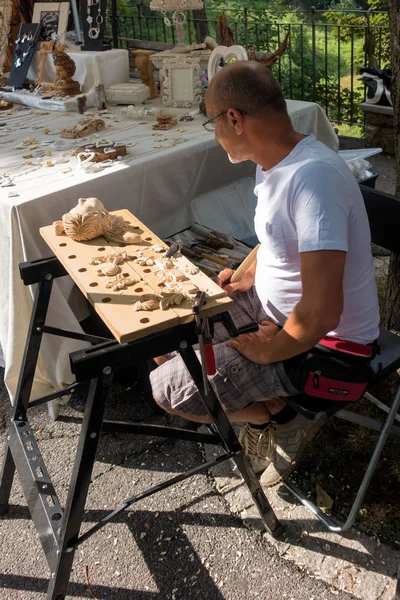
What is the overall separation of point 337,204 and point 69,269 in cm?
84

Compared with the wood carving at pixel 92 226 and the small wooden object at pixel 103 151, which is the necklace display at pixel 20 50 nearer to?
the small wooden object at pixel 103 151

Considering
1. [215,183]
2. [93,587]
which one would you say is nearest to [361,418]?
[93,587]

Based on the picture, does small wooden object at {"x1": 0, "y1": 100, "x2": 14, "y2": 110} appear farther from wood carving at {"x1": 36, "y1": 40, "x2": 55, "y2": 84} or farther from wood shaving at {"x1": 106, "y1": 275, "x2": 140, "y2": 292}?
wood shaving at {"x1": 106, "y1": 275, "x2": 140, "y2": 292}

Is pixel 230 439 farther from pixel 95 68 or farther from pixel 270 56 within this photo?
pixel 95 68

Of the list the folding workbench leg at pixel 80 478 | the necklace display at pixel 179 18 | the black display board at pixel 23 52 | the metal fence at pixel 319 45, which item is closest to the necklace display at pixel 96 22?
the black display board at pixel 23 52

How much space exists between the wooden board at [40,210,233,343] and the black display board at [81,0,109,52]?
2.30m

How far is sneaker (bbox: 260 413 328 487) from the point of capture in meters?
2.24

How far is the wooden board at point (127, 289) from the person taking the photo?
5.21 ft

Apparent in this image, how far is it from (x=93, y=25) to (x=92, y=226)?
97.7 inches

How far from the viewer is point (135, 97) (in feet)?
12.0

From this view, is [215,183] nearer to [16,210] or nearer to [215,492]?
[16,210]

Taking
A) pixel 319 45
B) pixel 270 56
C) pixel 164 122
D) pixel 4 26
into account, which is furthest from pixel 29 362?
pixel 319 45

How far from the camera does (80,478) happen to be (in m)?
1.69

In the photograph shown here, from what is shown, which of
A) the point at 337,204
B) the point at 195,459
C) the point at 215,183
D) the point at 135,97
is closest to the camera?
the point at 337,204
